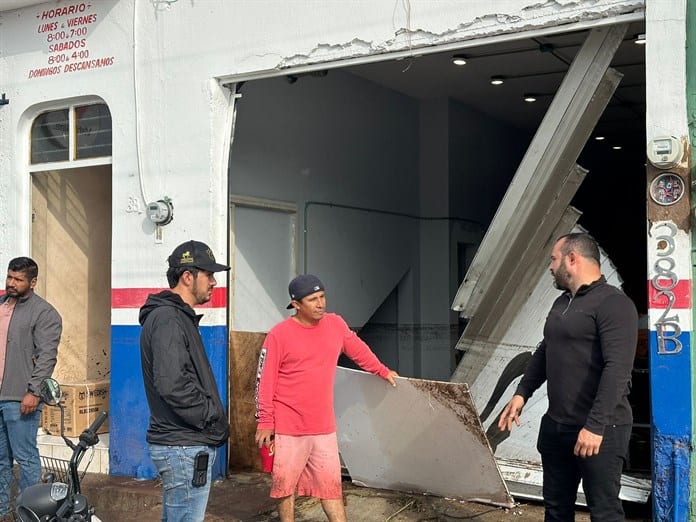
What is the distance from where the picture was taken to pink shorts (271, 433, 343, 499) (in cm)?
551

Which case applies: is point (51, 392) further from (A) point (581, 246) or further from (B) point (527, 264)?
(B) point (527, 264)

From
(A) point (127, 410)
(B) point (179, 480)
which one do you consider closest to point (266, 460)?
(A) point (127, 410)

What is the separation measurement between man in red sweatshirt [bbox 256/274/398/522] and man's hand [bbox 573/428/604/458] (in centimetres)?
179

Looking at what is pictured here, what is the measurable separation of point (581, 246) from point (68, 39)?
19.4 ft

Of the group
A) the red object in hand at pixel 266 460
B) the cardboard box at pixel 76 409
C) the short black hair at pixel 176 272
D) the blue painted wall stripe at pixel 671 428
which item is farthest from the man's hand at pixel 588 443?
the cardboard box at pixel 76 409

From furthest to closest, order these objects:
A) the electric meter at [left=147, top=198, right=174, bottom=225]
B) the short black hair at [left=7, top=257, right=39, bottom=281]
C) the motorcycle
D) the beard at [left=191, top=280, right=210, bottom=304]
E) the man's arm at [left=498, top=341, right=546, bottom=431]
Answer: the electric meter at [left=147, top=198, right=174, bottom=225], the short black hair at [left=7, top=257, right=39, bottom=281], the man's arm at [left=498, top=341, right=546, bottom=431], the beard at [left=191, top=280, right=210, bottom=304], the motorcycle

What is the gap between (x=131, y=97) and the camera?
806 cm

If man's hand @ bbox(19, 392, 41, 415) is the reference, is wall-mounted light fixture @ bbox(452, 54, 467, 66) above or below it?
above

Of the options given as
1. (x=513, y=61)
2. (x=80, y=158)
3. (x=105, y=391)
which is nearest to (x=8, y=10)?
(x=80, y=158)

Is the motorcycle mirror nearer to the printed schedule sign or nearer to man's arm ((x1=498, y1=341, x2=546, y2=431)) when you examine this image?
man's arm ((x1=498, y1=341, x2=546, y2=431))

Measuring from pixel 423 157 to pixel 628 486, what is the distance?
23.5ft

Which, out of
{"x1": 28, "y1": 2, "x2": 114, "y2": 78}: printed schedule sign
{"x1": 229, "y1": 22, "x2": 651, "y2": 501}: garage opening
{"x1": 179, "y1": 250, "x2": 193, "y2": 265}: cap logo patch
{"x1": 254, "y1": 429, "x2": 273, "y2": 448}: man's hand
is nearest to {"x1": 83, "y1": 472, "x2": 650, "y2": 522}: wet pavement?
{"x1": 254, "y1": 429, "x2": 273, "y2": 448}: man's hand

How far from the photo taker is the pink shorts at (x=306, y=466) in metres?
5.51

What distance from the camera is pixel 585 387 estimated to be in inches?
180
